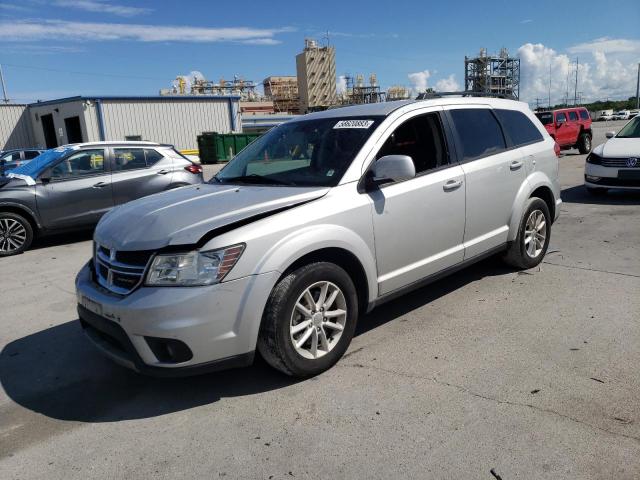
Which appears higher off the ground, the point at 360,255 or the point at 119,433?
the point at 360,255

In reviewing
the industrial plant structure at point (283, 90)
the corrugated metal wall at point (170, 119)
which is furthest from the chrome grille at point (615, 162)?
the industrial plant structure at point (283, 90)

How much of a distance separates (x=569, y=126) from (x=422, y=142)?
59.8 ft

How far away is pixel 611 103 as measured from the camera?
118 metres

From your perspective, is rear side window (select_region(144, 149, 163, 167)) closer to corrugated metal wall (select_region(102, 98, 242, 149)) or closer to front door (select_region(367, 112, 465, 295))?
front door (select_region(367, 112, 465, 295))

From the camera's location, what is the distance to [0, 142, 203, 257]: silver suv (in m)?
7.97

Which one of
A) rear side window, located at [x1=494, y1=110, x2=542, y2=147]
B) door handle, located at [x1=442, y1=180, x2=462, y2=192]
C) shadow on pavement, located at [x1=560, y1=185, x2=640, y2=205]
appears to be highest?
rear side window, located at [x1=494, y1=110, x2=542, y2=147]

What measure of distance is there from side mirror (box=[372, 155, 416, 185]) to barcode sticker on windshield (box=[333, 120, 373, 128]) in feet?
1.64

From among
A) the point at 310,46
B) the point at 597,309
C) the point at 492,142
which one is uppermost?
the point at 310,46

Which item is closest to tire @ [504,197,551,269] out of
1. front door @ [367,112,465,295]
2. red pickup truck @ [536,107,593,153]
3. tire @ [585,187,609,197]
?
front door @ [367,112,465,295]

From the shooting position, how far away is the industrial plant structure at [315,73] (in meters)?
87.8

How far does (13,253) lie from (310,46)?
87.2 metres

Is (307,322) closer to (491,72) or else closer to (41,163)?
(41,163)

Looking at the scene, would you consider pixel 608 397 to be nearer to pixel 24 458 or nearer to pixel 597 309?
pixel 597 309

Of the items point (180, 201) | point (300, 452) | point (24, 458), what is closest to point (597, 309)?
point (300, 452)
